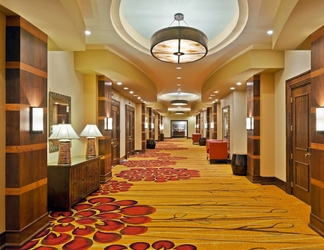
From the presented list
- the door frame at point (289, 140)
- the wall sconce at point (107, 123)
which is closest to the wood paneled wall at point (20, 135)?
the wall sconce at point (107, 123)

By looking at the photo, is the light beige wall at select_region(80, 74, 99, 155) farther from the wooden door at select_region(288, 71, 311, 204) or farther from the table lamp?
the wooden door at select_region(288, 71, 311, 204)

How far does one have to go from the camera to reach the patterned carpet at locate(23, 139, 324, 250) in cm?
334

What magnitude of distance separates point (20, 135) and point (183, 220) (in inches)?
109

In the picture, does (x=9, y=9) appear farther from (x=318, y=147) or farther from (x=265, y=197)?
(x=265, y=197)

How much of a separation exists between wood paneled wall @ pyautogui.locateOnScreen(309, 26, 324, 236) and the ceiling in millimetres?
286

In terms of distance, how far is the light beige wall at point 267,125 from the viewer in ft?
22.3

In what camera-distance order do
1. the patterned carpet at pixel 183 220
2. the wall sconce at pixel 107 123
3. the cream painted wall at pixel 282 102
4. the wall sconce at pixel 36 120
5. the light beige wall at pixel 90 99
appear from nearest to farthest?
the patterned carpet at pixel 183 220, the wall sconce at pixel 36 120, the cream painted wall at pixel 282 102, the light beige wall at pixel 90 99, the wall sconce at pixel 107 123

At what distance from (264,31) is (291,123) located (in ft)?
7.28

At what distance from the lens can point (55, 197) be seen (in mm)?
4566

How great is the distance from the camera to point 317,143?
3766mm

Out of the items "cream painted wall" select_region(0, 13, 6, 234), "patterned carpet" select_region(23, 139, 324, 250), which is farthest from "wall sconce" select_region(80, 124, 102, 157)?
"cream painted wall" select_region(0, 13, 6, 234)

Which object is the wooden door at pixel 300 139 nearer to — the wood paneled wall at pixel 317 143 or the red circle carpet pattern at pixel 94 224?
the wood paneled wall at pixel 317 143

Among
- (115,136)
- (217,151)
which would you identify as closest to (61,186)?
(115,136)

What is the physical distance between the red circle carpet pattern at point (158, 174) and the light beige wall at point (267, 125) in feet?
7.13
